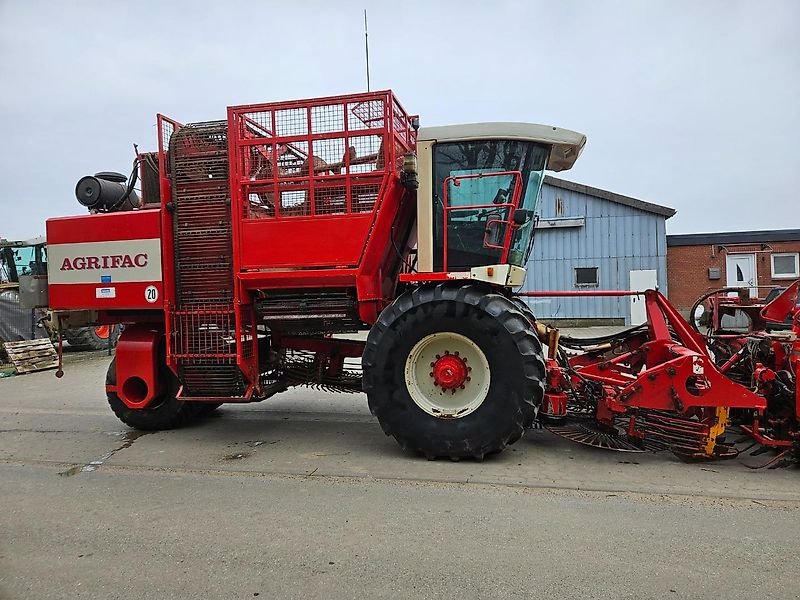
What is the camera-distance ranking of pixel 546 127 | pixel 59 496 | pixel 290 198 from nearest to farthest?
pixel 59 496 → pixel 546 127 → pixel 290 198

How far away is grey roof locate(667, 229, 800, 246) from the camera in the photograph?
18875 millimetres

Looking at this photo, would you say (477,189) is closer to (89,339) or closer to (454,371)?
(454,371)

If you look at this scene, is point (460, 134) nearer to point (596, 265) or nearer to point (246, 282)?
point (246, 282)

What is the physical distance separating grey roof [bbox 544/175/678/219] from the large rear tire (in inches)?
632

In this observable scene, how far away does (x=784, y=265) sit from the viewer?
19031mm

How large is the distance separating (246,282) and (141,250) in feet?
3.85

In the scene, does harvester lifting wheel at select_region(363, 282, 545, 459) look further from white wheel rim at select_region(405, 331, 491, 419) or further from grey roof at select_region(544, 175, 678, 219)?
grey roof at select_region(544, 175, 678, 219)

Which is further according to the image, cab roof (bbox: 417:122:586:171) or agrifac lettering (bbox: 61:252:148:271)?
agrifac lettering (bbox: 61:252:148:271)

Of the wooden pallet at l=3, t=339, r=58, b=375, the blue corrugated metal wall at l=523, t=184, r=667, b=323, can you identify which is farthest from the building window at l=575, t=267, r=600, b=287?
the wooden pallet at l=3, t=339, r=58, b=375

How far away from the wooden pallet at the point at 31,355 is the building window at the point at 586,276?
1559 cm

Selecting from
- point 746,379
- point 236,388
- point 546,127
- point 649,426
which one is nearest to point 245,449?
point 236,388

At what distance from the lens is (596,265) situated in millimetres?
19688

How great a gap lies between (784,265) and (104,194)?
66.5 ft

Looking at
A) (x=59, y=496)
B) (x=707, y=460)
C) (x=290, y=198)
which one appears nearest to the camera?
(x=59, y=496)
